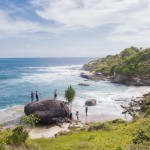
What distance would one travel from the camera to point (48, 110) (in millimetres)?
54156

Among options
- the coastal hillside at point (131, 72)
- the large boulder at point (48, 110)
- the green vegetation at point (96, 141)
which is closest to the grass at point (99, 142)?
the green vegetation at point (96, 141)

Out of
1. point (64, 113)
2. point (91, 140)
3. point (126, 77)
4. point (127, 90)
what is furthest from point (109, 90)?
point (91, 140)

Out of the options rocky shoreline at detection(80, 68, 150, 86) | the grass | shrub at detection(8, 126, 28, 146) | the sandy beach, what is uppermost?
shrub at detection(8, 126, 28, 146)

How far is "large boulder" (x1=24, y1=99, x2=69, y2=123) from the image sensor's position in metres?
53.0

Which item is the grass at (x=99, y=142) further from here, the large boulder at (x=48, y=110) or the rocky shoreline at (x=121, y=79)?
the rocky shoreline at (x=121, y=79)

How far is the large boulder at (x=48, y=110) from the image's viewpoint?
53031 millimetres

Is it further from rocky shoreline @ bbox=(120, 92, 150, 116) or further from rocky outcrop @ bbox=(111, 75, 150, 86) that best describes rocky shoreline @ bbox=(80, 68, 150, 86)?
rocky shoreline @ bbox=(120, 92, 150, 116)

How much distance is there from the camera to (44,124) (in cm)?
5347

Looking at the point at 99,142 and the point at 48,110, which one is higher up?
the point at 99,142

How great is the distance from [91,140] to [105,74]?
94.7 m

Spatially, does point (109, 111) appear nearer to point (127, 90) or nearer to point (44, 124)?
point (44, 124)

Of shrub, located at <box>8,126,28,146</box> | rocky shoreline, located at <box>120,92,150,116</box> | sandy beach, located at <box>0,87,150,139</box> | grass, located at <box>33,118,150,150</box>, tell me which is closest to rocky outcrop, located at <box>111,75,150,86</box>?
rocky shoreline, located at <box>120,92,150,116</box>

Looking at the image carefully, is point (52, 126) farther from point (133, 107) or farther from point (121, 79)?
point (121, 79)

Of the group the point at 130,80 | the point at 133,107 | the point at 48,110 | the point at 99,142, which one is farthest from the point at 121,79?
the point at 99,142
